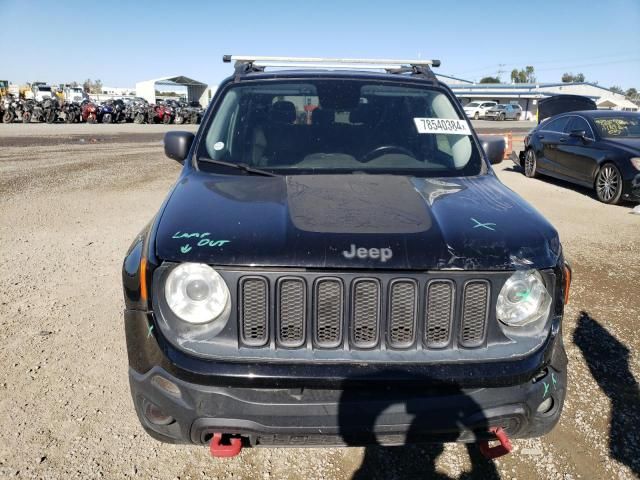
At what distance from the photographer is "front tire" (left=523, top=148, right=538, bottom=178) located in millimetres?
12245

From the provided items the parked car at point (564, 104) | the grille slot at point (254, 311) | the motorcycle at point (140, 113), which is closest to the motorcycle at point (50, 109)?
the motorcycle at point (140, 113)

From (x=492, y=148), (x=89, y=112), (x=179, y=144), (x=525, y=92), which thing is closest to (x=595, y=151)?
(x=492, y=148)

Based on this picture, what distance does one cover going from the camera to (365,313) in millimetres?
2102

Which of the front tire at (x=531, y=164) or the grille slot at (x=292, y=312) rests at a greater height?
the grille slot at (x=292, y=312)

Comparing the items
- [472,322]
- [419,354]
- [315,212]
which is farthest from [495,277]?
[315,212]

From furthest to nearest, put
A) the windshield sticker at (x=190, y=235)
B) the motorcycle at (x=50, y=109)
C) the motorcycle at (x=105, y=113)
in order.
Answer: the motorcycle at (x=105, y=113), the motorcycle at (x=50, y=109), the windshield sticker at (x=190, y=235)

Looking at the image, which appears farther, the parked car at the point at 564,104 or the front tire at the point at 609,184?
the parked car at the point at 564,104

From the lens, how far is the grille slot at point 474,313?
6.96ft

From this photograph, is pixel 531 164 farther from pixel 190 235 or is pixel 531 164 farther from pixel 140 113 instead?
pixel 140 113

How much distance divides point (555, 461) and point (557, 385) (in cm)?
81

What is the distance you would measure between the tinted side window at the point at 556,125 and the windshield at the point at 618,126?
891 millimetres

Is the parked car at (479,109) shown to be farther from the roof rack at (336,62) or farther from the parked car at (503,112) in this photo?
the roof rack at (336,62)

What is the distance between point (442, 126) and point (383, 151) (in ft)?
1.49

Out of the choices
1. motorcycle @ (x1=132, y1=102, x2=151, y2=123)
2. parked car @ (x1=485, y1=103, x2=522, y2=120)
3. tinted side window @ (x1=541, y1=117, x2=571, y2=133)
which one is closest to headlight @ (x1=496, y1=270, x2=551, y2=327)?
tinted side window @ (x1=541, y1=117, x2=571, y2=133)
